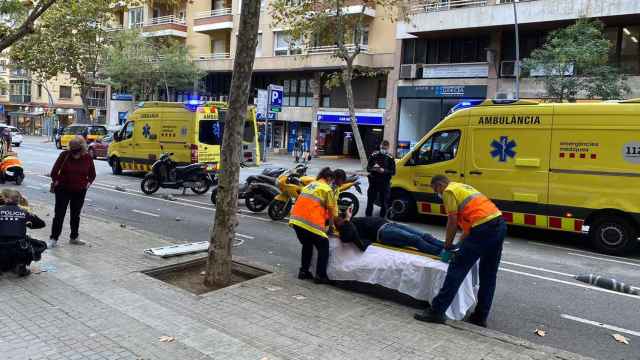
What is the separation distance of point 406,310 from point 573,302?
88.0 inches

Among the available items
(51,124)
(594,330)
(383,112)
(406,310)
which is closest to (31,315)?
(406,310)

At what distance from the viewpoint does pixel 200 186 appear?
1554cm

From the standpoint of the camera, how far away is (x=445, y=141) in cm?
1152

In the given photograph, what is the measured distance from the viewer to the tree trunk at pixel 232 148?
6.16 metres

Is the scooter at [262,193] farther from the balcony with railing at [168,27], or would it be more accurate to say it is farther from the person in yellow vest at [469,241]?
the balcony with railing at [168,27]

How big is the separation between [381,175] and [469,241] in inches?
249

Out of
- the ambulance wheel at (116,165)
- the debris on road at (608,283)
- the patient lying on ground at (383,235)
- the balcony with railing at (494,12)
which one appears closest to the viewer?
the patient lying on ground at (383,235)

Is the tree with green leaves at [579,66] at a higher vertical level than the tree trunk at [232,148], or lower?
higher

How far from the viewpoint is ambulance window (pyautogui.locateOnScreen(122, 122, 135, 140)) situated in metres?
18.9

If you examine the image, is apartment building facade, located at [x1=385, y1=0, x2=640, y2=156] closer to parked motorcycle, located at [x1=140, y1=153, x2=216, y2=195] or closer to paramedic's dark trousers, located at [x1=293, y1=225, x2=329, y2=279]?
parked motorcycle, located at [x1=140, y1=153, x2=216, y2=195]

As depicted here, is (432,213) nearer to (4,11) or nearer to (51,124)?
(4,11)

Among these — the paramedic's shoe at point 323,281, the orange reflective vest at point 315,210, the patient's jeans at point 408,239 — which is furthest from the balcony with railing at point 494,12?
the paramedic's shoe at point 323,281

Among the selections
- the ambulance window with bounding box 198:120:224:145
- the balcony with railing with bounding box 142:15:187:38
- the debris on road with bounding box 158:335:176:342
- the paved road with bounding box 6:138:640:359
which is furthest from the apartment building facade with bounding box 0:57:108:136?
the debris on road with bounding box 158:335:176:342

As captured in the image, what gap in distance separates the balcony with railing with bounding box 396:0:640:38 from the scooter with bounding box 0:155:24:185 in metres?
16.7
